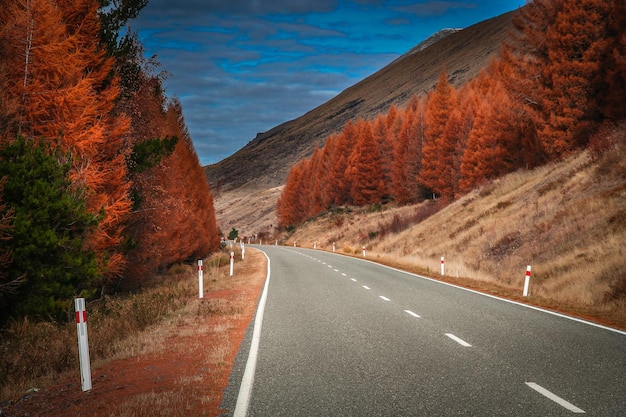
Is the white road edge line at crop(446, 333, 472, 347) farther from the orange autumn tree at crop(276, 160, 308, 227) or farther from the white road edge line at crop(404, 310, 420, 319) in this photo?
the orange autumn tree at crop(276, 160, 308, 227)

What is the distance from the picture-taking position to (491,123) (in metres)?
41.0

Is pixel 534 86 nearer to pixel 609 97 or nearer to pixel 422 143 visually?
pixel 609 97

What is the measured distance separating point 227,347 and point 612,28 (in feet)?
95.3

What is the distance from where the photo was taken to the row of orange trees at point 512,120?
2730 centimetres

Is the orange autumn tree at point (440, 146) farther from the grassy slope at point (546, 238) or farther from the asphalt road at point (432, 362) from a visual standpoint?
the asphalt road at point (432, 362)

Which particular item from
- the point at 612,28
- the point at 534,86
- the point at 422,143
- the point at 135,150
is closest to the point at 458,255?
the point at 534,86

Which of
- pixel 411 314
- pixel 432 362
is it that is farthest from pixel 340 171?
pixel 432 362

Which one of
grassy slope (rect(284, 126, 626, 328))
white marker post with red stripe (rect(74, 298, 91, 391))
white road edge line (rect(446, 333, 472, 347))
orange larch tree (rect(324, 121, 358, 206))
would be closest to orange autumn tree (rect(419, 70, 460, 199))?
grassy slope (rect(284, 126, 626, 328))

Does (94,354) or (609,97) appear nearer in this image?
(94,354)

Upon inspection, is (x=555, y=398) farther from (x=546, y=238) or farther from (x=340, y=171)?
(x=340, y=171)

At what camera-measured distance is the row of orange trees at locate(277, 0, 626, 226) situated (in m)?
27.3

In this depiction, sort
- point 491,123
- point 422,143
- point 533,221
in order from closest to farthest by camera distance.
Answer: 1. point 533,221
2. point 491,123
3. point 422,143

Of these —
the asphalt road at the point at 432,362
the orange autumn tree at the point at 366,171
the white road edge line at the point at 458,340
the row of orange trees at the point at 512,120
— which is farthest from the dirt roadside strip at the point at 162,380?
the orange autumn tree at the point at 366,171

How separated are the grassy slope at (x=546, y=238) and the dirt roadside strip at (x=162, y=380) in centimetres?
822
